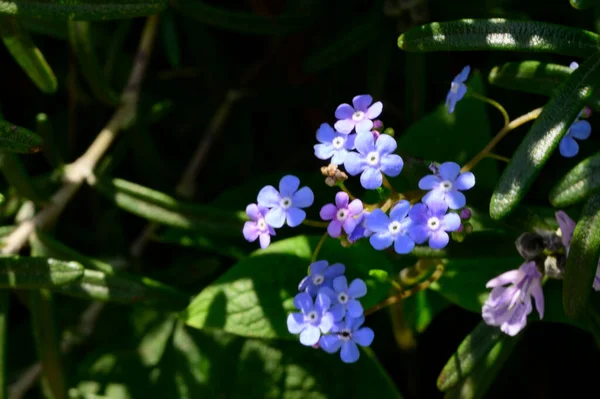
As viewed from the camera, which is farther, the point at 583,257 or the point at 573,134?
the point at 573,134

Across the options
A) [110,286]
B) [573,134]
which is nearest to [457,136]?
[573,134]

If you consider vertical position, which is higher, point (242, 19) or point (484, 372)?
point (242, 19)

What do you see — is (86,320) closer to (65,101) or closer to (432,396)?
(65,101)

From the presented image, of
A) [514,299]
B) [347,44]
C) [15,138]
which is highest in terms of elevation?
[15,138]

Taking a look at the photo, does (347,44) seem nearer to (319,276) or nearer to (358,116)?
(358,116)

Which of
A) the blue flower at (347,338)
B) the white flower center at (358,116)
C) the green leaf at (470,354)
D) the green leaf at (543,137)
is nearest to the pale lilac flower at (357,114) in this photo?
the white flower center at (358,116)

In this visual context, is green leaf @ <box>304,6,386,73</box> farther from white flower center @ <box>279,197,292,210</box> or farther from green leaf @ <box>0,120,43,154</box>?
green leaf @ <box>0,120,43,154</box>

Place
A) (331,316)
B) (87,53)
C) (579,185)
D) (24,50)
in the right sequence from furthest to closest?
(87,53)
(24,50)
(331,316)
(579,185)
